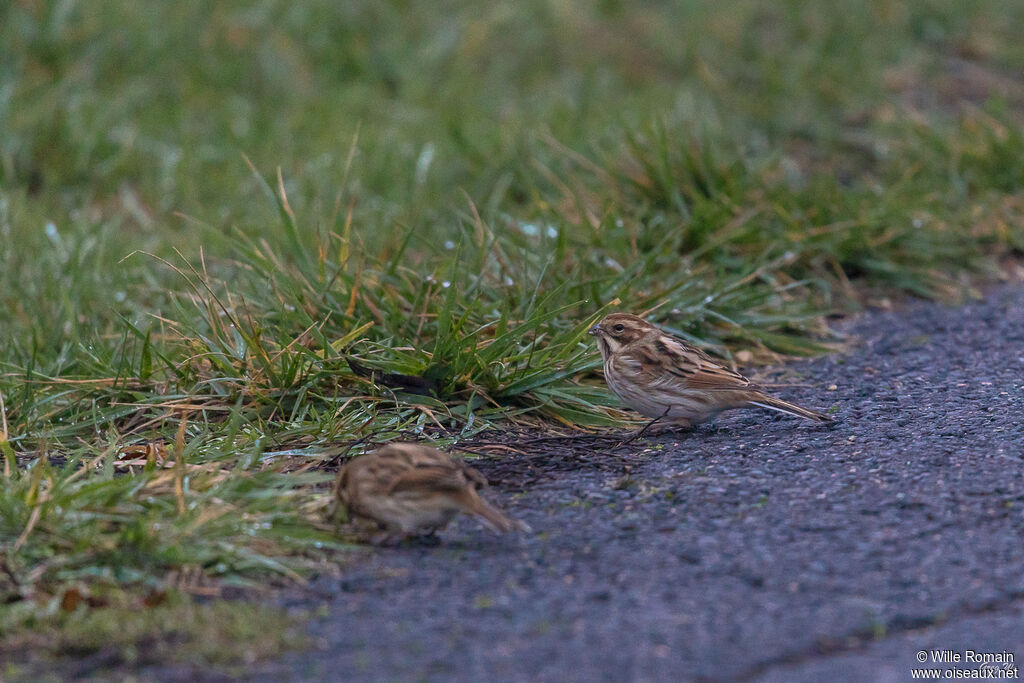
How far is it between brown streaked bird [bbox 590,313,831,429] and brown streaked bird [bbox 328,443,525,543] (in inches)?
50.1

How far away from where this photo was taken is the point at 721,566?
3775mm

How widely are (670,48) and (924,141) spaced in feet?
10.9

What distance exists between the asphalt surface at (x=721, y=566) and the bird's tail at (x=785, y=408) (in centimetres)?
8

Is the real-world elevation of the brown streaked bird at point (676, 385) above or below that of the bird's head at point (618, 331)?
below

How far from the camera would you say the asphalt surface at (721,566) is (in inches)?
129

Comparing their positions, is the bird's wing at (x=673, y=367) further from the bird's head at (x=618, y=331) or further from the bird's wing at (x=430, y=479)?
the bird's wing at (x=430, y=479)

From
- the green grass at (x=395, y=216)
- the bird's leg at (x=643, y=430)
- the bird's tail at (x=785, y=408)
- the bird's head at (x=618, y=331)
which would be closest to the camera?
the green grass at (x=395, y=216)

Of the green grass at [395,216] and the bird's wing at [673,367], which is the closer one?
the green grass at [395,216]

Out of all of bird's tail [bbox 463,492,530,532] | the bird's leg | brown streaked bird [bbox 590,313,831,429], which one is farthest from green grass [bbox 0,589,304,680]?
brown streaked bird [bbox 590,313,831,429]

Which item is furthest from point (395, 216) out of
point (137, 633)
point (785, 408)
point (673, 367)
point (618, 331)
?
point (137, 633)

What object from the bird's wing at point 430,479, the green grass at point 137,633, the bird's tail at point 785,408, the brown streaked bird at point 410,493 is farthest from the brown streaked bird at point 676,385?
the green grass at point 137,633

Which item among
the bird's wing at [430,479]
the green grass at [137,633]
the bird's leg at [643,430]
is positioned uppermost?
the bird's wing at [430,479]

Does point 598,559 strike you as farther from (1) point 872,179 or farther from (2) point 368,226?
(1) point 872,179

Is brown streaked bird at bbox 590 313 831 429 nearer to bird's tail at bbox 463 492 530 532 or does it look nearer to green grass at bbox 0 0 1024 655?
green grass at bbox 0 0 1024 655
